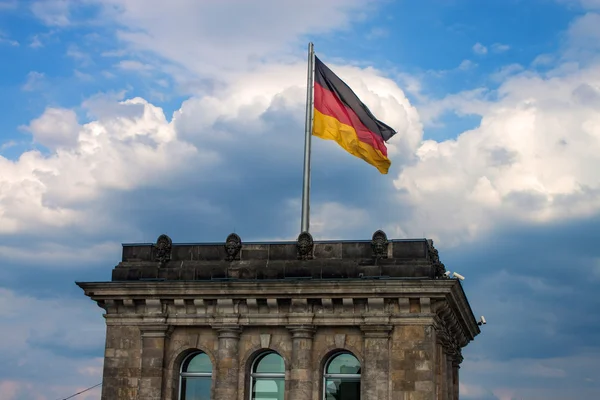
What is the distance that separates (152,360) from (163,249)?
178 inches

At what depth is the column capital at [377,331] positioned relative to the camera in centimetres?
3900

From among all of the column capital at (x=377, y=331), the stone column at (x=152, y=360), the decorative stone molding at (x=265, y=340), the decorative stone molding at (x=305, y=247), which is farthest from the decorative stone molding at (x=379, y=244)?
the stone column at (x=152, y=360)

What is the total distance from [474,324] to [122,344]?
1709cm

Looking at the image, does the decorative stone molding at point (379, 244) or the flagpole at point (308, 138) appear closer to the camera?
the decorative stone molding at point (379, 244)

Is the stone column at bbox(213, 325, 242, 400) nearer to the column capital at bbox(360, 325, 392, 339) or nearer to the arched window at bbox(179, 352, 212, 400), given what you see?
the arched window at bbox(179, 352, 212, 400)

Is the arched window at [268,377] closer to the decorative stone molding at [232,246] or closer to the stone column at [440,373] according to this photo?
the decorative stone molding at [232,246]

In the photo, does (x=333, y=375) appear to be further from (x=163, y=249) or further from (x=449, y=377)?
(x=163, y=249)

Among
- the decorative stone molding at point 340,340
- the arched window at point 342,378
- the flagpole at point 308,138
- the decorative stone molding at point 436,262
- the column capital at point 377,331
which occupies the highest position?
the flagpole at point 308,138

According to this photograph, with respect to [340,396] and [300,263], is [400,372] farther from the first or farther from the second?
[300,263]

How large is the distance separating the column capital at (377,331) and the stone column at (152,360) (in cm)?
796

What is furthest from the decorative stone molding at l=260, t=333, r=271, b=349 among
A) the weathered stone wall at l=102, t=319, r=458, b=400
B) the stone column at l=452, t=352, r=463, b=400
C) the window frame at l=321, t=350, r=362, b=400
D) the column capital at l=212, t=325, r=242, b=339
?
the stone column at l=452, t=352, r=463, b=400

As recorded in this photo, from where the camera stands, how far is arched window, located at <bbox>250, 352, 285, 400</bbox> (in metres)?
40.6

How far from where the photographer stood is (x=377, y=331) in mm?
39125

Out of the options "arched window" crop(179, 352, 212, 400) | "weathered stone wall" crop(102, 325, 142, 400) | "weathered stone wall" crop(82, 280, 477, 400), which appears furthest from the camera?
"arched window" crop(179, 352, 212, 400)
